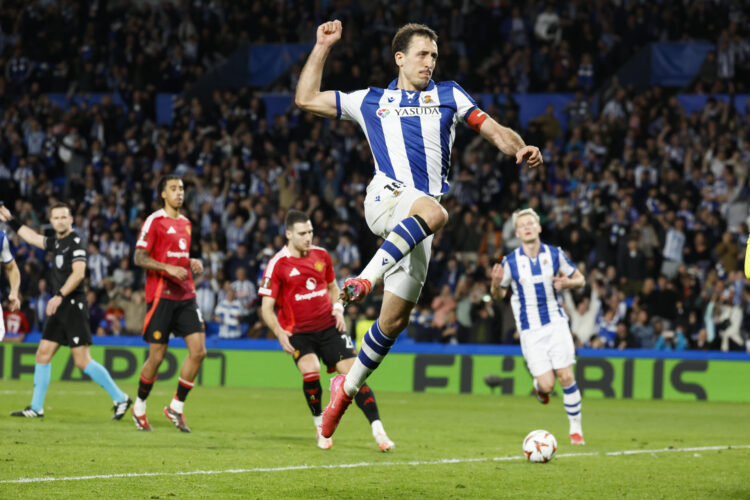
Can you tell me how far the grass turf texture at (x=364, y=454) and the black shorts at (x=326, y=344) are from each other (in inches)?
33.4

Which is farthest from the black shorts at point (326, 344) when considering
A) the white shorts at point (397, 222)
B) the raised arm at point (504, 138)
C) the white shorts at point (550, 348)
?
the raised arm at point (504, 138)

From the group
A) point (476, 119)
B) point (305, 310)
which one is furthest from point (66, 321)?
point (476, 119)

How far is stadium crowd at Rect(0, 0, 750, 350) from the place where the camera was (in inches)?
762

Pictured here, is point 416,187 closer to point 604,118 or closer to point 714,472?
point 714,472

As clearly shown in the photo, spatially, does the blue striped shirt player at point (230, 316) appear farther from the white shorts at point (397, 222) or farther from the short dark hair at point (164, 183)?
the white shorts at point (397, 222)

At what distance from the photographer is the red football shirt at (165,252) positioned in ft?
36.5

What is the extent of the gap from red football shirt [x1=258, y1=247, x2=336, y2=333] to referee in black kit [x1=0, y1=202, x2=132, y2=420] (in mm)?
2505

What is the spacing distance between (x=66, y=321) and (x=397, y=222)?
6344 millimetres

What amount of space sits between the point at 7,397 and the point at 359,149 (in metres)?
10.2

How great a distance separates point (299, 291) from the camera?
10.5 meters

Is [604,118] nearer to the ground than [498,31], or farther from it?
nearer to the ground

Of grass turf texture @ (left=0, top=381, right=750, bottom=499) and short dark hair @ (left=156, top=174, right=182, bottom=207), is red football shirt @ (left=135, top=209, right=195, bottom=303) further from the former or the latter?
grass turf texture @ (left=0, top=381, right=750, bottom=499)

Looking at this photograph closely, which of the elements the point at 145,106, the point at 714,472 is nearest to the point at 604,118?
the point at 145,106

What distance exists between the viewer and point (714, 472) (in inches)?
340
